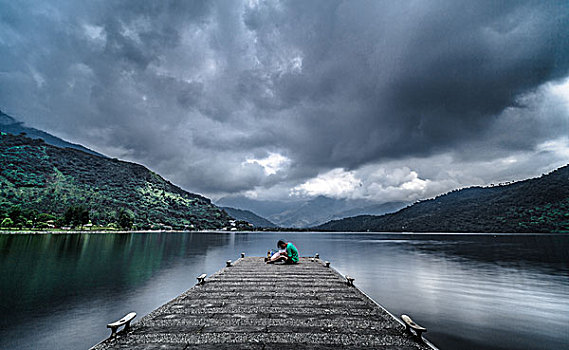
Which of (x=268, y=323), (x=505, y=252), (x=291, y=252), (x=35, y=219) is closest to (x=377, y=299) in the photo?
(x=291, y=252)

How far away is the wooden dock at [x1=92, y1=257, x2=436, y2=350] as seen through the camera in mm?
6938

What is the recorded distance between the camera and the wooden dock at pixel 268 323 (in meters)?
6.94

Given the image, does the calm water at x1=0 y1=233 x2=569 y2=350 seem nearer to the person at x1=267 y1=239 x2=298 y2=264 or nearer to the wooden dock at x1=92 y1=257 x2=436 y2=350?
the wooden dock at x1=92 y1=257 x2=436 y2=350

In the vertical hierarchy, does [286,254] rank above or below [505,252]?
above

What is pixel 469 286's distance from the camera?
23734 millimetres

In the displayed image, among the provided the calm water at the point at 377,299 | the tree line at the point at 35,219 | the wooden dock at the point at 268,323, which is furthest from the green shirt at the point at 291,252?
the tree line at the point at 35,219

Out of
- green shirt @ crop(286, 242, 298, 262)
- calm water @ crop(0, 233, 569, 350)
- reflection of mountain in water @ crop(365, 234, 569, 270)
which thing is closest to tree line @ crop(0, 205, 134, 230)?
calm water @ crop(0, 233, 569, 350)

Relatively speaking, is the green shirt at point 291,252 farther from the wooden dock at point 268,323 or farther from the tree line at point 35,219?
the tree line at point 35,219

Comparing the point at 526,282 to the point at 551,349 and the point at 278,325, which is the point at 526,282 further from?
the point at 278,325

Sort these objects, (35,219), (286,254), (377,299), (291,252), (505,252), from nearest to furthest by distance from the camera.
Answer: (377,299) < (291,252) < (286,254) < (505,252) < (35,219)

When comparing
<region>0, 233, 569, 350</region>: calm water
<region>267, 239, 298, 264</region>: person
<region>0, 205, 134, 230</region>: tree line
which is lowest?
<region>0, 233, 569, 350</region>: calm water

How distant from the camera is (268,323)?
836cm

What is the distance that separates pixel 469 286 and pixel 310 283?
60.1ft

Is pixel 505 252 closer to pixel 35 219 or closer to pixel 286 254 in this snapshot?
pixel 286 254
